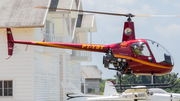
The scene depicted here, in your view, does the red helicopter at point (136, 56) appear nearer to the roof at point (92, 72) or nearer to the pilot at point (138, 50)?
the pilot at point (138, 50)

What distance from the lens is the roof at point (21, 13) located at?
820 inches

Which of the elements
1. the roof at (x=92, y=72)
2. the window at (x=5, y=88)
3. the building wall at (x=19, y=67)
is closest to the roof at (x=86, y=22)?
the building wall at (x=19, y=67)

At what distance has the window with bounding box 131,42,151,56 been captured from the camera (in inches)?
666

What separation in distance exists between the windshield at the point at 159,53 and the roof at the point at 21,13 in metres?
7.04

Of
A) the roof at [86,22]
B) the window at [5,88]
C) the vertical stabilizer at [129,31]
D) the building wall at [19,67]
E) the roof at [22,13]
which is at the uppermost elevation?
the roof at [86,22]

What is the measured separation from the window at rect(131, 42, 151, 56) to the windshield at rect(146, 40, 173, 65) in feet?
0.86

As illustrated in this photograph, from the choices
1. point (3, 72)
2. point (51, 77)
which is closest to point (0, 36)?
point (3, 72)

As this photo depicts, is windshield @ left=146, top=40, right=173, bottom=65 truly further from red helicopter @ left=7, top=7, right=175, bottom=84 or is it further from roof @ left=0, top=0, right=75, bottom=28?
roof @ left=0, top=0, right=75, bottom=28

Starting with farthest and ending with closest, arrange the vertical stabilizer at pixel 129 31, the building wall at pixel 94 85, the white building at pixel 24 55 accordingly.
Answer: the building wall at pixel 94 85
the white building at pixel 24 55
the vertical stabilizer at pixel 129 31

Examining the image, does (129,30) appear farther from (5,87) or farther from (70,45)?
(5,87)

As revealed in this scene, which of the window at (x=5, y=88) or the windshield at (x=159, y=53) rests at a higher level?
the windshield at (x=159, y=53)

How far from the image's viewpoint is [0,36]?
70.7ft

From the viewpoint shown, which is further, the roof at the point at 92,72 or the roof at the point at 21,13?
the roof at the point at 92,72

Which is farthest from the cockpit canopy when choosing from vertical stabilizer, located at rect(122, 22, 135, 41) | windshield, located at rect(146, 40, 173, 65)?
vertical stabilizer, located at rect(122, 22, 135, 41)
